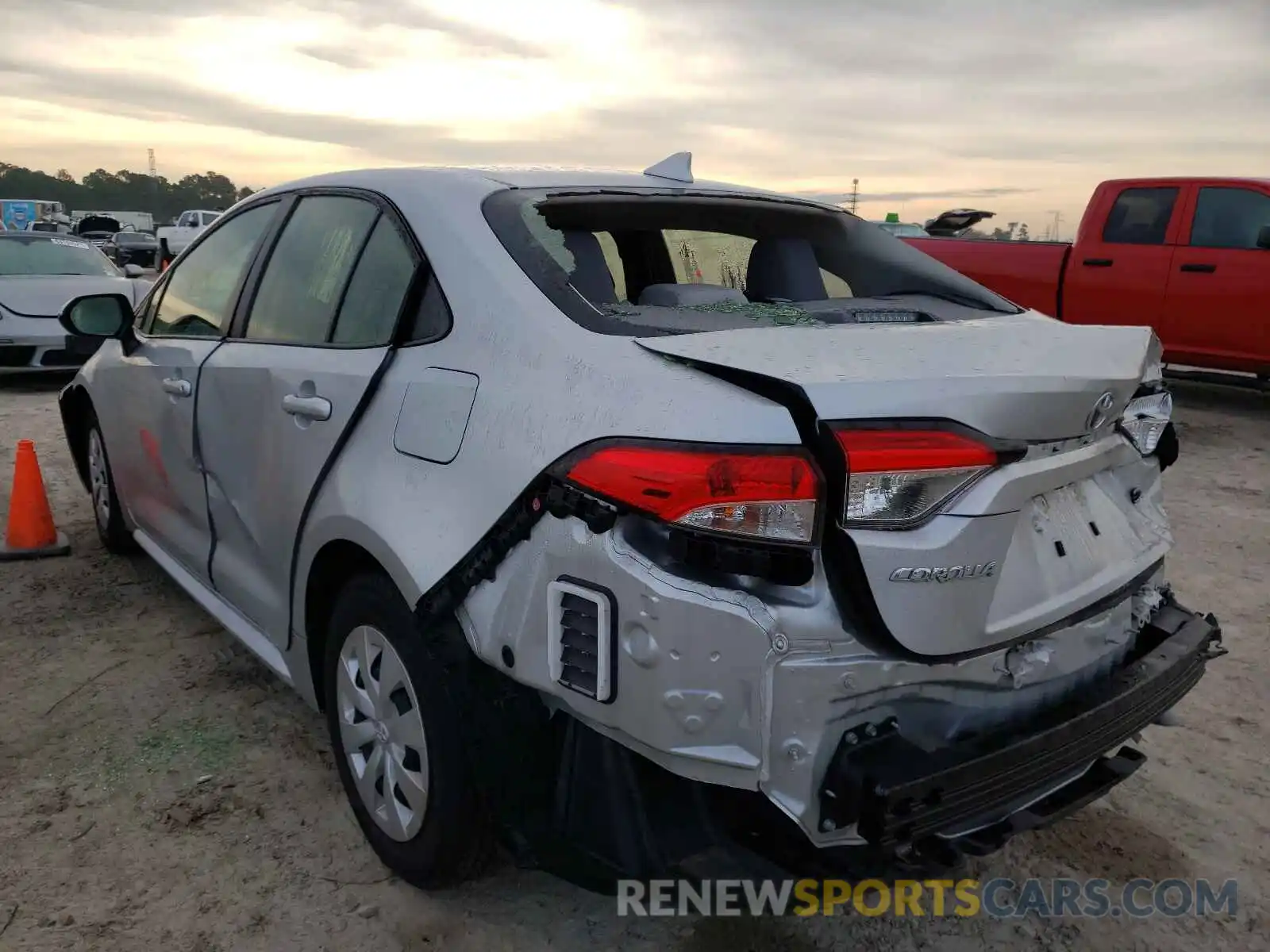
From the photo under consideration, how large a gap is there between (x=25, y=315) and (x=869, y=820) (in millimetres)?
9880

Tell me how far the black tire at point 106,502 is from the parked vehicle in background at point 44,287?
4339mm

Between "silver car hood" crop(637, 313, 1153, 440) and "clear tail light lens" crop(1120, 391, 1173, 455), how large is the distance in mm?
201

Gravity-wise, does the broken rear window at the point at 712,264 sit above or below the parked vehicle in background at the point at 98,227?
above

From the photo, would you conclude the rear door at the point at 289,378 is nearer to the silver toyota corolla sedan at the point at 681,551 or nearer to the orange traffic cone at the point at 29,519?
the silver toyota corolla sedan at the point at 681,551

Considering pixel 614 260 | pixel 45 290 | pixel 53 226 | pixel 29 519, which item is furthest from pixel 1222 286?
pixel 53 226

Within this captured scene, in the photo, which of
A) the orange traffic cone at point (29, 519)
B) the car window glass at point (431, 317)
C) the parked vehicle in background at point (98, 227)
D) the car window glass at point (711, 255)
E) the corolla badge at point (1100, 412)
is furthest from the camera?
the parked vehicle in background at point (98, 227)

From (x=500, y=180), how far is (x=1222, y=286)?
7863 millimetres

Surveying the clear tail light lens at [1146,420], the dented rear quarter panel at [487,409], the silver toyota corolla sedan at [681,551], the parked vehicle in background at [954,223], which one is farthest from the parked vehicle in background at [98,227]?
the clear tail light lens at [1146,420]

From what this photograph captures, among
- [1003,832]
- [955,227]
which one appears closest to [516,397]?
[1003,832]

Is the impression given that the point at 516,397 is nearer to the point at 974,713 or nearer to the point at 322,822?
the point at 974,713

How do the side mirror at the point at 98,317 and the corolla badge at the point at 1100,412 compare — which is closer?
the corolla badge at the point at 1100,412

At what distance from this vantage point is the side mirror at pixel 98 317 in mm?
3979

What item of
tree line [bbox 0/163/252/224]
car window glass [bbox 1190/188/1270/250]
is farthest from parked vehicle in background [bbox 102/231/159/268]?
tree line [bbox 0/163/252/224]

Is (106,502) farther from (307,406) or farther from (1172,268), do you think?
(1172,268)
